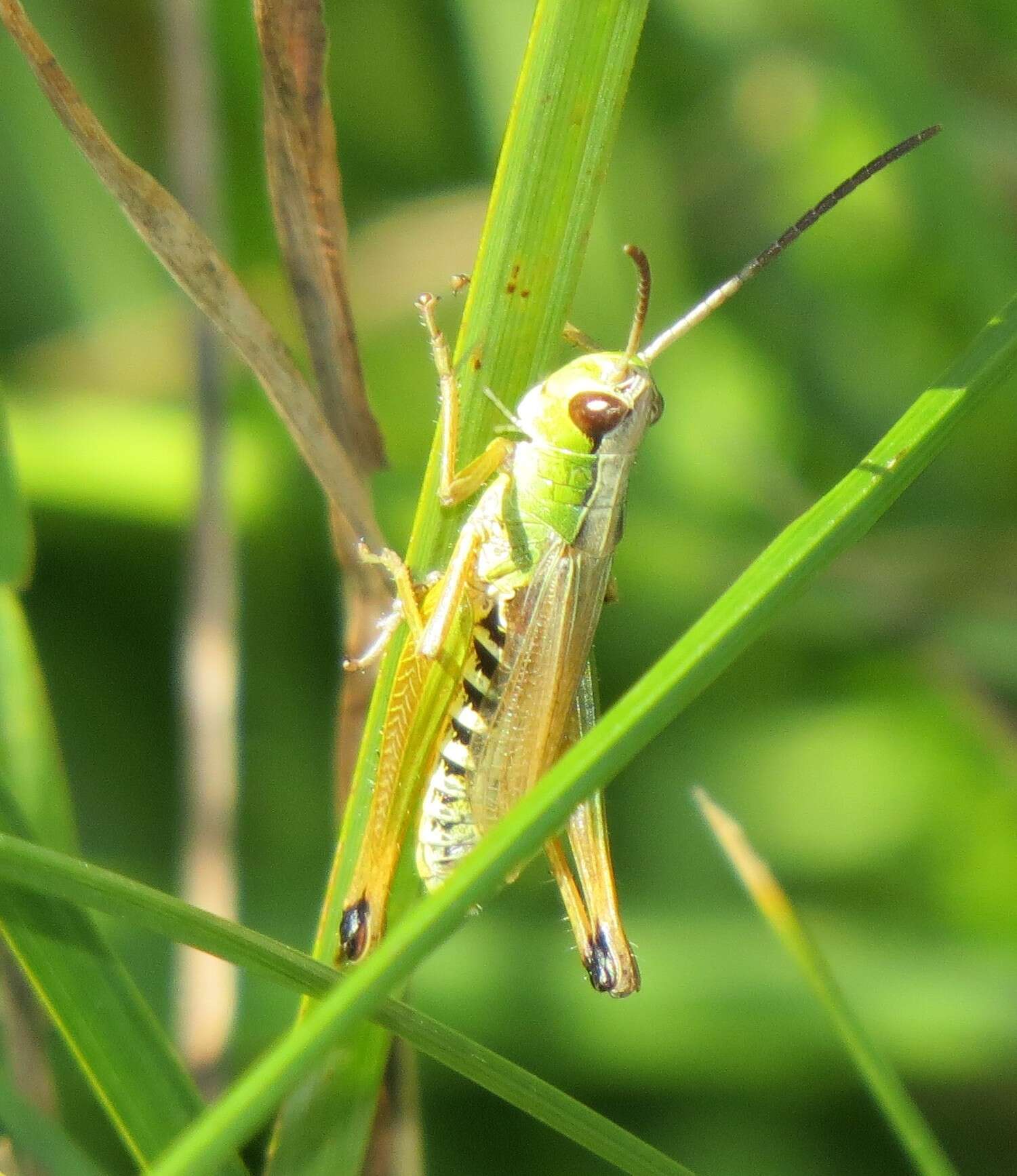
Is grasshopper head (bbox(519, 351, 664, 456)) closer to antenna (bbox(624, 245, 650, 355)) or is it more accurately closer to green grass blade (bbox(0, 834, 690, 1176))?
antenna (bbox(624, 245, 650, 355))

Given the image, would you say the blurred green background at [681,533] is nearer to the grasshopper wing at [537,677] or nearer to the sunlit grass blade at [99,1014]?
the grasshopper wing at [537,677]

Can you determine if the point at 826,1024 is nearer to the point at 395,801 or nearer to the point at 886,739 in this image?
the point at 886,739

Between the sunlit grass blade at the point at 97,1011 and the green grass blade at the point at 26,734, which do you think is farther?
the green grass blade at the point at 26,734

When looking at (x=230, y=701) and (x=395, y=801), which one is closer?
(x=395, y=801)

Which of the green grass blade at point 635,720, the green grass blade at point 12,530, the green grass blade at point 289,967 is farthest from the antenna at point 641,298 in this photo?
the green grass blade at point 289,967

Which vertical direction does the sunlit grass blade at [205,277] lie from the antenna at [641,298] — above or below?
below

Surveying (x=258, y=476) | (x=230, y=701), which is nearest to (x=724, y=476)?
(x=258, y=476)

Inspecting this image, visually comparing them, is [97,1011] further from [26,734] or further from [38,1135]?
[26,734]
